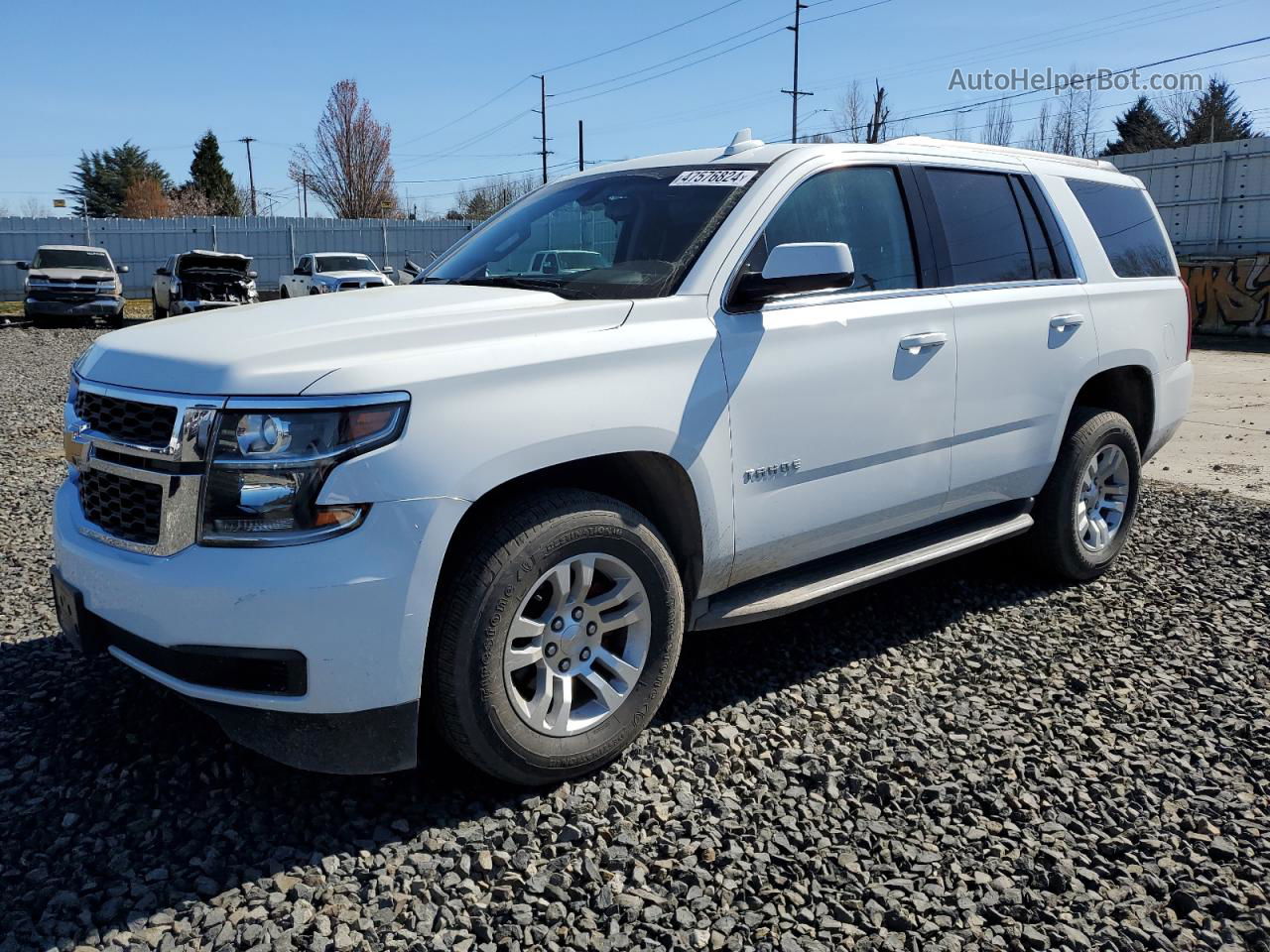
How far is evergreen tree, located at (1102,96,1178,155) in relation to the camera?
56716 millimetres

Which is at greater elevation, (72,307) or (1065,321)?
(72,307)

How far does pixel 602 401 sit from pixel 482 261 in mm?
1396

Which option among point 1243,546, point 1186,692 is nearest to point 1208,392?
point 1243,546

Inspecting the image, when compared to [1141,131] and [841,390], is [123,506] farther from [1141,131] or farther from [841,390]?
[1141,131]

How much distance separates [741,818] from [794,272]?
1678 mm

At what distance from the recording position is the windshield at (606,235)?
3504mm

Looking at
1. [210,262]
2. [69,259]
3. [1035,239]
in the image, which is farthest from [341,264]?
[1035,239]

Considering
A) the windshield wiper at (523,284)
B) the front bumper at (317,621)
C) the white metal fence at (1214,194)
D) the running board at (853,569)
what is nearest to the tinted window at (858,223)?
the windshield wiper at (523,284)

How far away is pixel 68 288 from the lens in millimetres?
22203

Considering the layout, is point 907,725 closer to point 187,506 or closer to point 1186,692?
point 1186,692

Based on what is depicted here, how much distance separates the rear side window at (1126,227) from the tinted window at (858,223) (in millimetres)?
1454

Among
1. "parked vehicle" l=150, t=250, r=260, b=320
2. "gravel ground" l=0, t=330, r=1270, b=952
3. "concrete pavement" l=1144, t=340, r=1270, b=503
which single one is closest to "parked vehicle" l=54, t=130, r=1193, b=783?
"gravel ground" l=0, t=330, r=1270, b=952

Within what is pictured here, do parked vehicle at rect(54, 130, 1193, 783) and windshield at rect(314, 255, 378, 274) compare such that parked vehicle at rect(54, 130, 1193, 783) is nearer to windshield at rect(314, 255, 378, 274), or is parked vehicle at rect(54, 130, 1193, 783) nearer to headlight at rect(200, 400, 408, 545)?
headlight at rect(200, 400, 408, 545)

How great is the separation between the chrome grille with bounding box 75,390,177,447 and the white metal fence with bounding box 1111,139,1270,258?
77.0ft
